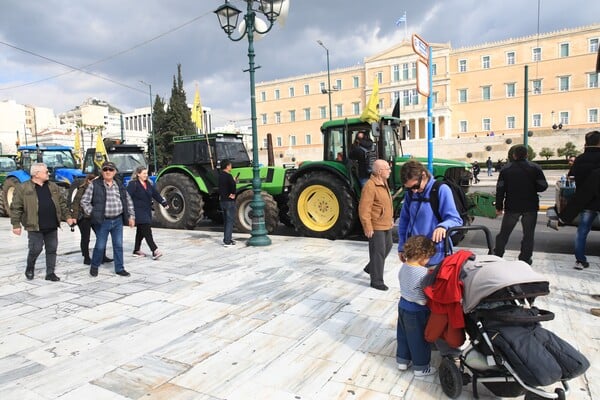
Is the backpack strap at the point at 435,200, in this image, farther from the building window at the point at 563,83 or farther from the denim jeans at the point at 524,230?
the building window at the point at 563,83

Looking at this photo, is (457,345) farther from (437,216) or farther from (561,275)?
(561,275)

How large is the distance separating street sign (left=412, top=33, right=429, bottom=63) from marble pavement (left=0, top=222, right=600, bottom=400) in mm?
3712

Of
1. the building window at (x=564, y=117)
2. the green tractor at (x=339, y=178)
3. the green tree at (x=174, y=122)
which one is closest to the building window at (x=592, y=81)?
the building window at (x=564, y=117)

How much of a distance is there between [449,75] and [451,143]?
14.2 meters

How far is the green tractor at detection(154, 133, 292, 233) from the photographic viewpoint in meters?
10.1

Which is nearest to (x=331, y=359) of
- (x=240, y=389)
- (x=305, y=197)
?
(x=240, y=389)

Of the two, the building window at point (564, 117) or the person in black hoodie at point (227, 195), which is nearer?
the person in black hoodie at point (227, 195)

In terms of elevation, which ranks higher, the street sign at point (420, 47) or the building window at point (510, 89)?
the building window at point (510, 89)

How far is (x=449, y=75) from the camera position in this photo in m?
61.4

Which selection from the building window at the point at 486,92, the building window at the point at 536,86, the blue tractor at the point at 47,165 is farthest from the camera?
the building window at the point at 486,92

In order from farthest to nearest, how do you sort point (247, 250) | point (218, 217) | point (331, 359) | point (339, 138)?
point (218, 217) < point (339, 138) < point (247, 250) < point (331, 359)

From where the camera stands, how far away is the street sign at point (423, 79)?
25.9 ft

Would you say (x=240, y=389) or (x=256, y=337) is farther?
(x=256, y=337)

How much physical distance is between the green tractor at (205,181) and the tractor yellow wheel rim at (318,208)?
3.09 ft
